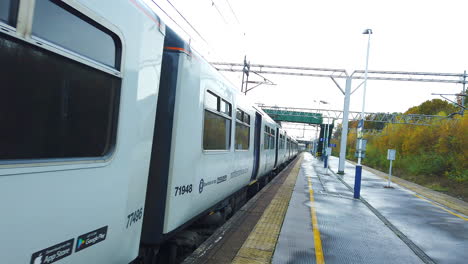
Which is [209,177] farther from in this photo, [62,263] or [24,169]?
[24,169]

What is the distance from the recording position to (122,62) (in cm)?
253

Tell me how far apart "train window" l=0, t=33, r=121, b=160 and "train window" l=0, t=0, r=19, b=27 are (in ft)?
0.25

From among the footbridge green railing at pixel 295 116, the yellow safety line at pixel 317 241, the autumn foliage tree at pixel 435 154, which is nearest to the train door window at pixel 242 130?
the yellow safety line at pixel 317 241

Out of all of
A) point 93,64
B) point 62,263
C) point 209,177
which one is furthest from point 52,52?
point 209,177

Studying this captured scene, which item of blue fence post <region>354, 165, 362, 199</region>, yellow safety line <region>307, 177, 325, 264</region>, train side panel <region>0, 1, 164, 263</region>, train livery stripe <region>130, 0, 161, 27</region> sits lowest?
yellow safety line <region>307, 177, 325, 264</region>

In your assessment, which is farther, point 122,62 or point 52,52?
point 122,62

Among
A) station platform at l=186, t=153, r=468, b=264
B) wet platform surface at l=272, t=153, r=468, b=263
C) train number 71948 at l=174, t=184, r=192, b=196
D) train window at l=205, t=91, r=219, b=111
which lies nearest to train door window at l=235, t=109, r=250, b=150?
station platform at l=186, t=153, r=468, b=264

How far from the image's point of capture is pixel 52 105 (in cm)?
190

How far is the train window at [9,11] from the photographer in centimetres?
157

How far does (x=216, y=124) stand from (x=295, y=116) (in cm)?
4794

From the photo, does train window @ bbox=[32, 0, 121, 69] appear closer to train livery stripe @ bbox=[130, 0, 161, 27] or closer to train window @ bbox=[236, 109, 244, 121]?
train livery stripe @ bbox=[130, 0, 161, 27]

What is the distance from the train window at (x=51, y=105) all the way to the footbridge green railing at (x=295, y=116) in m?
48.3

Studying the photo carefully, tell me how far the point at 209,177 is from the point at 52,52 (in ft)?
10.4

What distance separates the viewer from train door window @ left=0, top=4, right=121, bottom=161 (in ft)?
5.37
